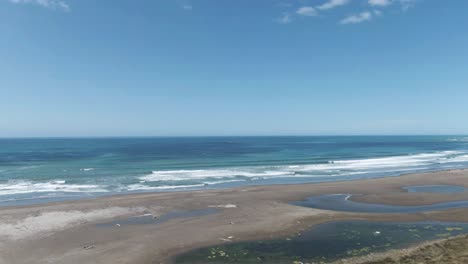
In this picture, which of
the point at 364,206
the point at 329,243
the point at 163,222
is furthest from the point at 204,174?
the point at 329,243

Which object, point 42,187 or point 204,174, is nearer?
point 42,187

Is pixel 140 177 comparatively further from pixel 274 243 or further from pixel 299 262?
pixel 299 262

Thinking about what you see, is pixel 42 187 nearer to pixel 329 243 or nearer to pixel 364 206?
pixel 329 243

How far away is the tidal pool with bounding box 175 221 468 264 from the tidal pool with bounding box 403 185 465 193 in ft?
41.6

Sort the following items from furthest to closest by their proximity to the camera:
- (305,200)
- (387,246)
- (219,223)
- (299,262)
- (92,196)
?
(92,196)
(305,200)
(219,223)
(387,246)
(299,262)

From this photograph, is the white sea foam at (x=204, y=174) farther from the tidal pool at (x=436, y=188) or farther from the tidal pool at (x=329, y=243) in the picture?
the tidal pool at (x=329, y=243)

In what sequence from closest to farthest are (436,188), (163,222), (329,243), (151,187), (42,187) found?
(329,243) < (163,222) < (436,188) < (42,187) < (151,187)

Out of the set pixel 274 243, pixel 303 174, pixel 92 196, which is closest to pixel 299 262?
pixel 274 243

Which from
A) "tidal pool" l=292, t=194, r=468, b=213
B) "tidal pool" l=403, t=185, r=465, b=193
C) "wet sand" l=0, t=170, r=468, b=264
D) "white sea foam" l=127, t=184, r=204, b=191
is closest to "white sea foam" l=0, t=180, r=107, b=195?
"white sea foam" l=127, t=184, r=204, b=191

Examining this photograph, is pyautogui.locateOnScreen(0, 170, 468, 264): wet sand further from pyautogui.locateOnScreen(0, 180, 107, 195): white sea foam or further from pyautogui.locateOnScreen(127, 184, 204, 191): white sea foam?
pyautogui.locateOnScreen(0, 180, 107, 195): white sea foam

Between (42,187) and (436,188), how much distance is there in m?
39.0

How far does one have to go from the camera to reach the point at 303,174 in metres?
42.0

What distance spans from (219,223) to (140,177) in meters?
23.0

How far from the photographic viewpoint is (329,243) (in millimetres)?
15250
